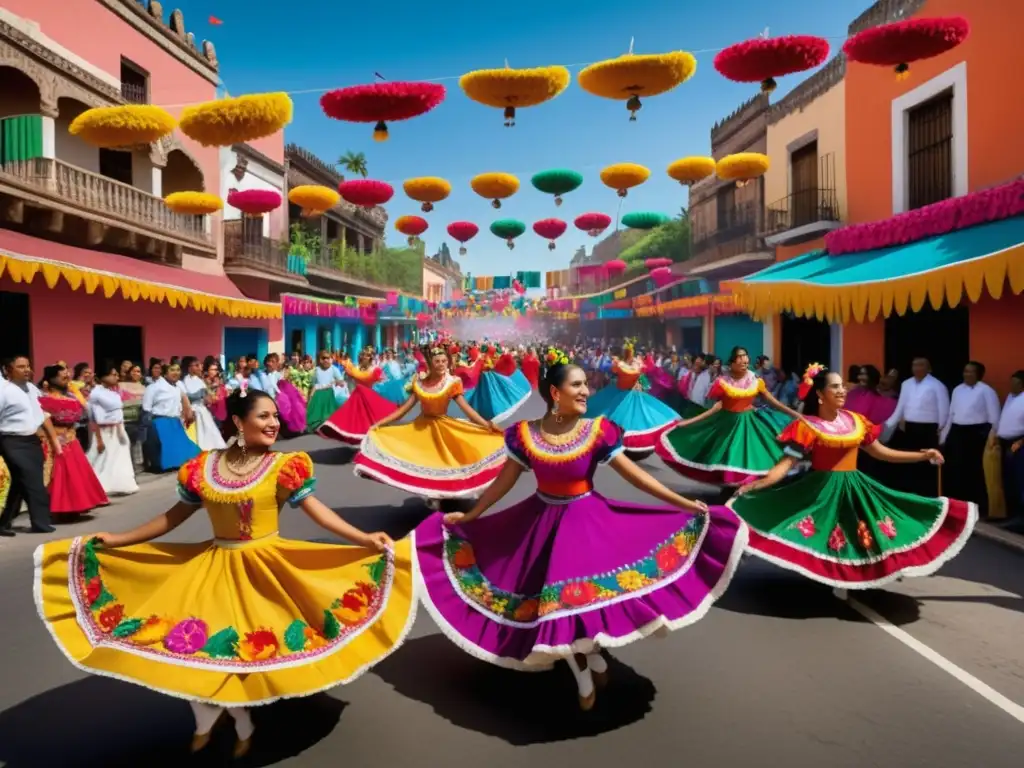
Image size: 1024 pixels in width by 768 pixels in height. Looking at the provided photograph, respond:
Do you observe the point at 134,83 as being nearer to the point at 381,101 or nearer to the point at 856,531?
the point at 381,101

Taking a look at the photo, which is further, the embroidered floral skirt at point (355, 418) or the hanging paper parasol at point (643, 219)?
the hanging paper parasol at point (643, 219)

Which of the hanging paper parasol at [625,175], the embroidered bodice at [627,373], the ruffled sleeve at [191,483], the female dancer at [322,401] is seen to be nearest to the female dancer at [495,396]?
the embroidered bodice at [627,373]

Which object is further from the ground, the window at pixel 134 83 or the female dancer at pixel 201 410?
the window at pixel 134 83

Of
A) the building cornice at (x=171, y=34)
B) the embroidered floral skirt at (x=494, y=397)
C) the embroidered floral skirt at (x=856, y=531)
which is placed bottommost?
the embroidered floral skirt at (x=856, y=531)

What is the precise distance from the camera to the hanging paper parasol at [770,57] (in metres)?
8.23

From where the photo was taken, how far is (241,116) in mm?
8875

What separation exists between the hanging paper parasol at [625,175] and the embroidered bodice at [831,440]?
9.57m

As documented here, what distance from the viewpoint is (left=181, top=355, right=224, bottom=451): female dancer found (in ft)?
42.0

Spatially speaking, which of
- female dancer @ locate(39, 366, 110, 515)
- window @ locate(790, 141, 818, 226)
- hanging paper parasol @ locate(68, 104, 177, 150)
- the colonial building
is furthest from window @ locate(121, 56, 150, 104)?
window @ locate(790, 141, 818, 226)

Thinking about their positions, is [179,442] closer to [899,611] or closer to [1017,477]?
[899,611]

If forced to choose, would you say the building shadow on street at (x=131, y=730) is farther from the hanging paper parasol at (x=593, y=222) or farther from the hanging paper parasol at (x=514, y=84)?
the hanging paper parasol at (x=593, y=222)

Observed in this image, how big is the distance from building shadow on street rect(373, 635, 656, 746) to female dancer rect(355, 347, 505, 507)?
279 centimetres

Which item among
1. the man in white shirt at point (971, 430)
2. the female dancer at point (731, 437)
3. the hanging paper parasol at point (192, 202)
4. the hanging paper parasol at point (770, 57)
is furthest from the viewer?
the hanging paper parasol at point (192, 202)

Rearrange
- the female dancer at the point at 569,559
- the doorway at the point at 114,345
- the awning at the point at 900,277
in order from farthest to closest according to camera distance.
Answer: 1. the doorway at the point at 114,345
2. the awning at the point at 900,277
3. the female dancer at the point at 569,559
